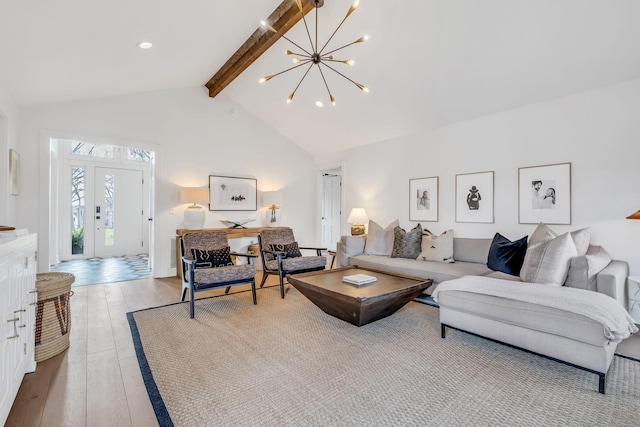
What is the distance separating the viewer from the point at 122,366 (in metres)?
2.23

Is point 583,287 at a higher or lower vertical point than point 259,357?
higher

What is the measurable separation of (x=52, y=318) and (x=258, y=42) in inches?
135

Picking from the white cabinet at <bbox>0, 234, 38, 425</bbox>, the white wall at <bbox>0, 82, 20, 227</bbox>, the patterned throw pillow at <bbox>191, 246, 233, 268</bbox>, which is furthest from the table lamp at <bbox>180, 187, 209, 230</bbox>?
the white cabinet at <bbox>0, 234, 38, 425</bbox>

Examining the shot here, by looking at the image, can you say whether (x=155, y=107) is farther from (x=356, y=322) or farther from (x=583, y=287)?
(x=583, y=287)

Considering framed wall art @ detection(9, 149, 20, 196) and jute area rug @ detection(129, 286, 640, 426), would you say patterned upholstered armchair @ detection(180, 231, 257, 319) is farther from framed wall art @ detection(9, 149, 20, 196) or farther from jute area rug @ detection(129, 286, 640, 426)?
framed wall art @ detection(9, 149, 20, 196)

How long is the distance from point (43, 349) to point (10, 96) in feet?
9.66

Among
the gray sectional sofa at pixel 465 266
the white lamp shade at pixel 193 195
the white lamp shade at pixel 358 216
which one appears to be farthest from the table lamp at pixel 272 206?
the gray sectional sofa at pixel 465 266

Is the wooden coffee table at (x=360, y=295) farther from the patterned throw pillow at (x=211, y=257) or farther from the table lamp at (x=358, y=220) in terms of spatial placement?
the table lamp at (x=358, y=220)

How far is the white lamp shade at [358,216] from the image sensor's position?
554 cm

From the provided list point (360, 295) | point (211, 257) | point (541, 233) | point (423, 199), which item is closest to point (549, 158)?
point (541, 233)

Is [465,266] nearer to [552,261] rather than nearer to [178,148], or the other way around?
[552,261]

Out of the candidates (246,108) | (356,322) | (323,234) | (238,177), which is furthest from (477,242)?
(246,108)

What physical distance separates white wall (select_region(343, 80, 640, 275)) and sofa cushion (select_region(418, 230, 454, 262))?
387 millimetres

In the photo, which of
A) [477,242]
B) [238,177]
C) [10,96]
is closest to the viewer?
[10,96]
